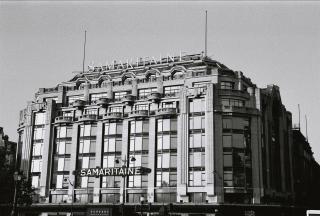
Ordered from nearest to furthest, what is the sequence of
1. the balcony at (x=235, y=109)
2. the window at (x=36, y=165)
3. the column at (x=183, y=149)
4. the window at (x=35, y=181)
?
the column at (x=183, y=149), the balcony at (x=235, y=109), the window at (x=35, y=181), the window at (x=36, y=165)

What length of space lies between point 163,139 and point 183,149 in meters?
4.35

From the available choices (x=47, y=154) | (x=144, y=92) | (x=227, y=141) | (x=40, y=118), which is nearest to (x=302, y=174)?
(x=227, y=141)

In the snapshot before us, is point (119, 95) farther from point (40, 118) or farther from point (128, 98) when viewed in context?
point (40, 118)

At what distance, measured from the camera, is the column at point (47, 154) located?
76438 mm

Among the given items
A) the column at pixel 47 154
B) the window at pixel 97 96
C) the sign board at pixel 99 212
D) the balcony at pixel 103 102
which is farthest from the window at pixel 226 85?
the column at pixel 47 154

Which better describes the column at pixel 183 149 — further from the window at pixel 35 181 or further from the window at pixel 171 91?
the window at pixel 35 181

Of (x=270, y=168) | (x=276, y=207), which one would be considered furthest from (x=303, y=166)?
(x=276, y=207)

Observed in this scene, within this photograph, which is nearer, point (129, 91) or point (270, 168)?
point (270, 168)

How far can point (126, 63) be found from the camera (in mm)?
84312

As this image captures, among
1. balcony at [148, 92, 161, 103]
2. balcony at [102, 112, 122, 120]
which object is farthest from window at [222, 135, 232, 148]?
balcony at [102, 112, 122, 120]

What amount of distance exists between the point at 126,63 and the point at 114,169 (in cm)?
2257

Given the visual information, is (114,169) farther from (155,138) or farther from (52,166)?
(52,166)

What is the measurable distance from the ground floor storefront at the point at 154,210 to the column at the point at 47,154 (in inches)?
119

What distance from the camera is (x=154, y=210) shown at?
66750 millimetres
